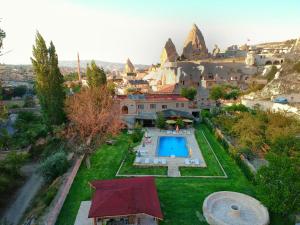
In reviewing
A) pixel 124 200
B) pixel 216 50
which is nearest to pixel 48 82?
pixel 124 200

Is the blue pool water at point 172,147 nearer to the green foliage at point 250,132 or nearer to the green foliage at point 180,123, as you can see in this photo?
the green foliage at point 180,123

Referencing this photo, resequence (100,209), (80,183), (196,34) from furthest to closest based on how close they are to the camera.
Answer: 1. (196,34)
2. (80,183)
3. (100,209)

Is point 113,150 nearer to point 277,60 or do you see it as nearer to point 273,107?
point 273,107

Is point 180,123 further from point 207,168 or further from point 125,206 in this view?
point 125,206

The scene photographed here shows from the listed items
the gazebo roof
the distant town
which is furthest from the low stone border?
the gazebo roof

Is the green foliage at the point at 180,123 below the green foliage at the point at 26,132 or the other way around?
the other way around

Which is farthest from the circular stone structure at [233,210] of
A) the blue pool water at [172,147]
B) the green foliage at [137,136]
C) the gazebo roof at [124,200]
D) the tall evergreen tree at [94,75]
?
the tall evergreen tree at [94,75]

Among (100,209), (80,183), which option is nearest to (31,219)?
(80,183)
